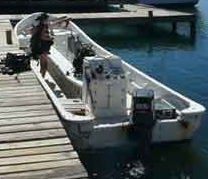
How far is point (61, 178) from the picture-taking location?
22.0 feet

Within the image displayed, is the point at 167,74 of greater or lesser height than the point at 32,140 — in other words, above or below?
below

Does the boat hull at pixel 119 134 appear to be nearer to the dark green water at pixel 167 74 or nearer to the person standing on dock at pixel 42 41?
the dark green water at pixel 167 74

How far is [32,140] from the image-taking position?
7953 mm

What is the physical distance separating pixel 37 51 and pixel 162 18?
47.0ft

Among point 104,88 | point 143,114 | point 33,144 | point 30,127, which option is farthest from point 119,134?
point 33,144

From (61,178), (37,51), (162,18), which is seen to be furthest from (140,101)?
(162,18)

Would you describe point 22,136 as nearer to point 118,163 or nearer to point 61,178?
point 61,178

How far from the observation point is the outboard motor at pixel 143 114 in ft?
31.8

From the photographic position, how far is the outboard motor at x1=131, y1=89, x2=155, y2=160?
9.70 metres

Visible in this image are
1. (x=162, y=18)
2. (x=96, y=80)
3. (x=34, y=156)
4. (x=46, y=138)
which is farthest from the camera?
(x=162, y=18)

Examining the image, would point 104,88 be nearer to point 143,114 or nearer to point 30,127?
point 143,114

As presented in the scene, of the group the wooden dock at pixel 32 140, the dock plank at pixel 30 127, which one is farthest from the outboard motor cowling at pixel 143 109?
the dock plank at pixel 30 127

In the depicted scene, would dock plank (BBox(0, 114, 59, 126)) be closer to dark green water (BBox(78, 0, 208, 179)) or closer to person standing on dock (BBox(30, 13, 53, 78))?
dark green water (BBox(78, 0, 208, 179))

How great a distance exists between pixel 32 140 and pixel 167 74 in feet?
37.2
